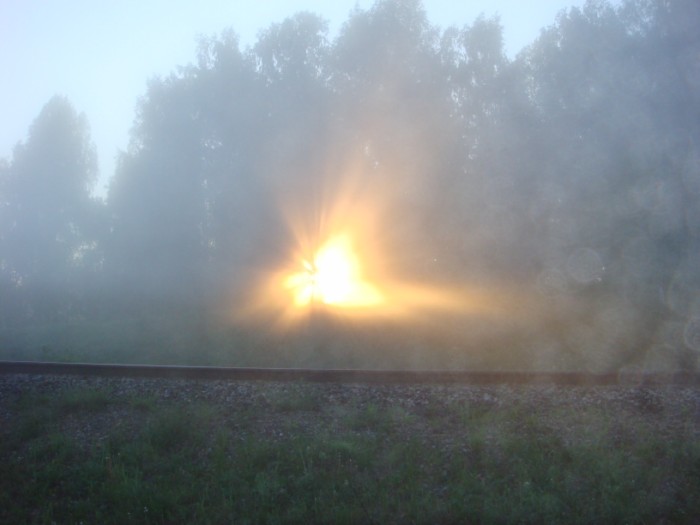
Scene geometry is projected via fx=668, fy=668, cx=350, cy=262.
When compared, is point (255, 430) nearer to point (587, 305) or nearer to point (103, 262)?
point (587, 305)

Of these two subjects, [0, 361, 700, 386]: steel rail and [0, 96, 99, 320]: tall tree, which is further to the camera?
[0, 96, 99, 320]: tall tree

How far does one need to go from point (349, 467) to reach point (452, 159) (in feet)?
56.2

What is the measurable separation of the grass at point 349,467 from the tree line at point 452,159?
8982mm

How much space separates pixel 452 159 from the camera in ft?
79.3

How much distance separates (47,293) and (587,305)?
101ft

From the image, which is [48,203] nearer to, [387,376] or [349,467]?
[387,376]

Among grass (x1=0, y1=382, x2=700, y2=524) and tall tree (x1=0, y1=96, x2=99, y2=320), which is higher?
tall tree (x1=0, y1=96, x2=99, y2=320)

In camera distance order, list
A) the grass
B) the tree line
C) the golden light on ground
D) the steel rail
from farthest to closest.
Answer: the golden light on ground → the tree line → the steel rail → the grass

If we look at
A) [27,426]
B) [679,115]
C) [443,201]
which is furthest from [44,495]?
[679,115]

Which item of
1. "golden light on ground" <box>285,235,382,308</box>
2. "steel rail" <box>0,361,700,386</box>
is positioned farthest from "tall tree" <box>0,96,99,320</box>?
"steel rail" <box>0,361,700,386</box>

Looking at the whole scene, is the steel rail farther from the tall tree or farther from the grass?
the tall tree

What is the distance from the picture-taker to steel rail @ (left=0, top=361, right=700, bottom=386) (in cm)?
1103

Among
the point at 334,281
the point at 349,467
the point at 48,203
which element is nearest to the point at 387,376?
the point at 349,467

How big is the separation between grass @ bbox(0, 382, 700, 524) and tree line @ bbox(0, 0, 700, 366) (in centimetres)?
898
